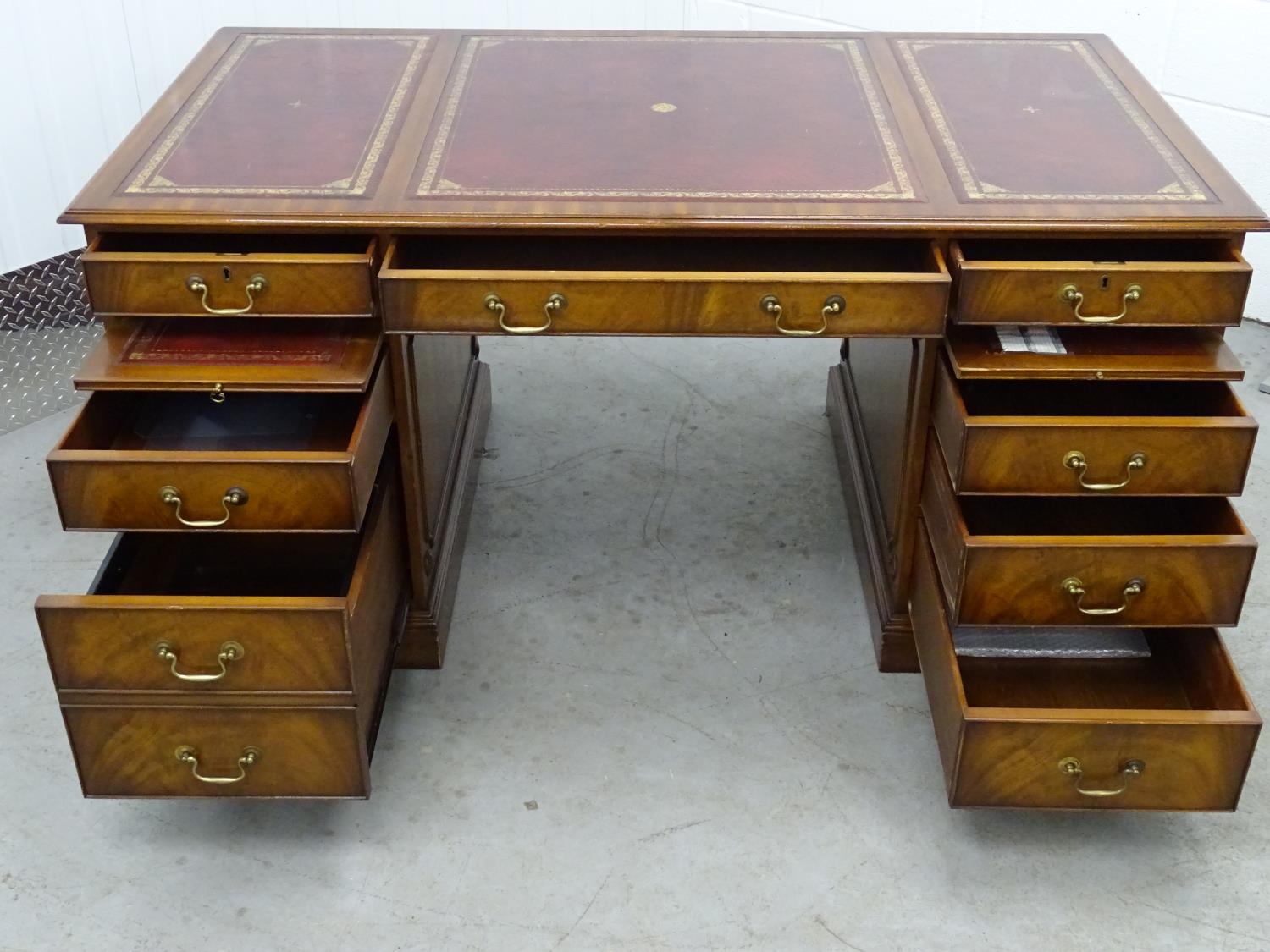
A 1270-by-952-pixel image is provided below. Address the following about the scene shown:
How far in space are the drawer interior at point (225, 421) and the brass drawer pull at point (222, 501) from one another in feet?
0.51

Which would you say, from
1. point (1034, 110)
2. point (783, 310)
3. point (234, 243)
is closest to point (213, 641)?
point (234, 243)

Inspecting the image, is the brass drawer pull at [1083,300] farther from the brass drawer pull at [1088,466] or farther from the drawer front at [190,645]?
the drawer front at [190,645]

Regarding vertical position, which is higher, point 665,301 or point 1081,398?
point 665,301

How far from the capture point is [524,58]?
→ 101 inches

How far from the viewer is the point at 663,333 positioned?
202 centimetres

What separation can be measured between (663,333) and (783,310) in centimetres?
16

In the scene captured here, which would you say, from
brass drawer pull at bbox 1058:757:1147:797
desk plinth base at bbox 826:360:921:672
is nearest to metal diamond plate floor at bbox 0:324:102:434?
desk plinth base at bbox 826:360:921:672

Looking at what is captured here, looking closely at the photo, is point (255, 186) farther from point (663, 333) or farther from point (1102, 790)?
point (1102, 790)

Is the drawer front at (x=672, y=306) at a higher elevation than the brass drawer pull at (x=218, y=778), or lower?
higher

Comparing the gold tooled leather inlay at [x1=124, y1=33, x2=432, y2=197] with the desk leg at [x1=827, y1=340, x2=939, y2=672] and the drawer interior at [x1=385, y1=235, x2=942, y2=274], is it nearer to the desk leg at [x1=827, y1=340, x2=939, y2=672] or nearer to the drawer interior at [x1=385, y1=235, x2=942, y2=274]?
the drawer interior at [x1=385, y1=235, x2=942, y2=274]

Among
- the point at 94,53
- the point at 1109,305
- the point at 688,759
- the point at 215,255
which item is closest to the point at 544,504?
the point at 688,759

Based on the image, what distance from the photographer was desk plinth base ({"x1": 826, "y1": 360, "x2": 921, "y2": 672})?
2396 mm

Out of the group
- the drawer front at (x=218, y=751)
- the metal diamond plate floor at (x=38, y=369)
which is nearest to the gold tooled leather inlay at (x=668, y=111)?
the drawer front at (x=218, y=751)

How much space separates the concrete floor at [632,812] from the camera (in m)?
1.98
